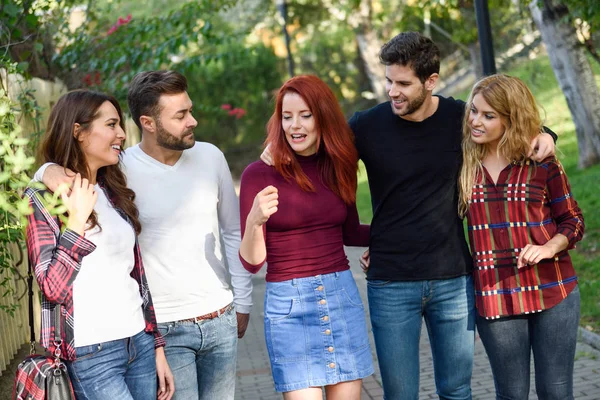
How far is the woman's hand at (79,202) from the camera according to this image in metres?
2.83

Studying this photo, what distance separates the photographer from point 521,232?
11.8 feet

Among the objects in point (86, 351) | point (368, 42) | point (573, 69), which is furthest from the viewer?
point (368, 42)

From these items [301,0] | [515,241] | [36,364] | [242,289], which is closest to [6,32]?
[242,289]

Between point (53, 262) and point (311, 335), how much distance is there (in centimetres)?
125

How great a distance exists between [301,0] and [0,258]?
2128 centimetres

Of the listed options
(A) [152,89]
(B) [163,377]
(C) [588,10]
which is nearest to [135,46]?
(C) [588,10]

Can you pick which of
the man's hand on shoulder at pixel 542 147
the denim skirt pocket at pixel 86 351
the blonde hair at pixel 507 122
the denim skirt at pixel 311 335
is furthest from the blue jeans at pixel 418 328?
the denim skirt pocket at pixel 86 351

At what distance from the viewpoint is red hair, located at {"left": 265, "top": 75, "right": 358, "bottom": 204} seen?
11.7ft

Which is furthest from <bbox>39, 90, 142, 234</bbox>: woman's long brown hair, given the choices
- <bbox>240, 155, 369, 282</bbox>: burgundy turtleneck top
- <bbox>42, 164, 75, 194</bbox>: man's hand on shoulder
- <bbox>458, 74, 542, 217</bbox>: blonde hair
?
<bbox>458, 74, 542, 217</bbox>: blonde hair

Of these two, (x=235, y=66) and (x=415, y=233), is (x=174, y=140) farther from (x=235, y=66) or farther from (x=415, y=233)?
(x=235, y=66)

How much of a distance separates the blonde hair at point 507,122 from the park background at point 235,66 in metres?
0.51

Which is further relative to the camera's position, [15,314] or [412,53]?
[15,314]

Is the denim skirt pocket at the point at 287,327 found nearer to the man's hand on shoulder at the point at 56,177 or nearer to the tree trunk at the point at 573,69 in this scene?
the man's hand on shoulder at the point at 56,177

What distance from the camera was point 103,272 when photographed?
9.93 ft
